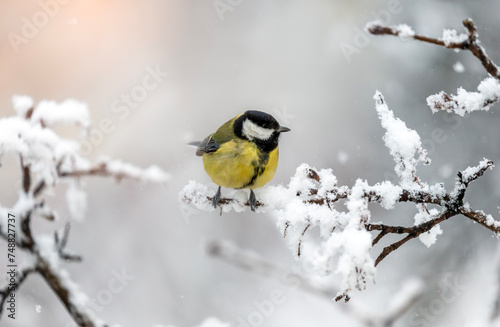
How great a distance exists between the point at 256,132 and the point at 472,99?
190cm

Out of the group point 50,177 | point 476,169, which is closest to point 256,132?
point 476,169

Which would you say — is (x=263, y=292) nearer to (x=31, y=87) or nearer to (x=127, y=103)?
(x=127, y=103)

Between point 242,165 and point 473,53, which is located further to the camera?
point 242,165

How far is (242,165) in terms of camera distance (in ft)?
9.04

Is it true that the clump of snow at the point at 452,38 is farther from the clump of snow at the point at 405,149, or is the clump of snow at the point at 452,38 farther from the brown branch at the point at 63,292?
the brown branch at the point at 63,292

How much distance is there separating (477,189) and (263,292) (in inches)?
103

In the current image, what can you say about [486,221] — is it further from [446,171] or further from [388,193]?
[446,171]

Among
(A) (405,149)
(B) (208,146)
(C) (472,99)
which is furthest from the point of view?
(B) (208,146)

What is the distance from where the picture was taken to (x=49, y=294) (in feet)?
16.9

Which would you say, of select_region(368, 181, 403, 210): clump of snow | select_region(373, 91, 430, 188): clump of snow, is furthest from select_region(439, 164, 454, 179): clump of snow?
select_region(368, 181, 403, 210): clump of snow

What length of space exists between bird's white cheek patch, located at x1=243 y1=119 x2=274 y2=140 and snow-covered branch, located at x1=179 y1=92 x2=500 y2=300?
1339mm

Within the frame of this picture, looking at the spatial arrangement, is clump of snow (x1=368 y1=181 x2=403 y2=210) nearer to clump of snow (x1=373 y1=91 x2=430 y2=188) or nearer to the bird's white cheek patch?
clump of snow (x1=373 y1=91 x2=430 y2=188)

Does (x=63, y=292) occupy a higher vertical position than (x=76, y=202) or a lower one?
lower

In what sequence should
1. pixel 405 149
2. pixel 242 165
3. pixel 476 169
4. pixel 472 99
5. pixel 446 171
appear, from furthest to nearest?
1. pixel 446 171
2. pixel 242 165
3. pixel 405 149
4. pixel 476 169
5. pixel 472 99
